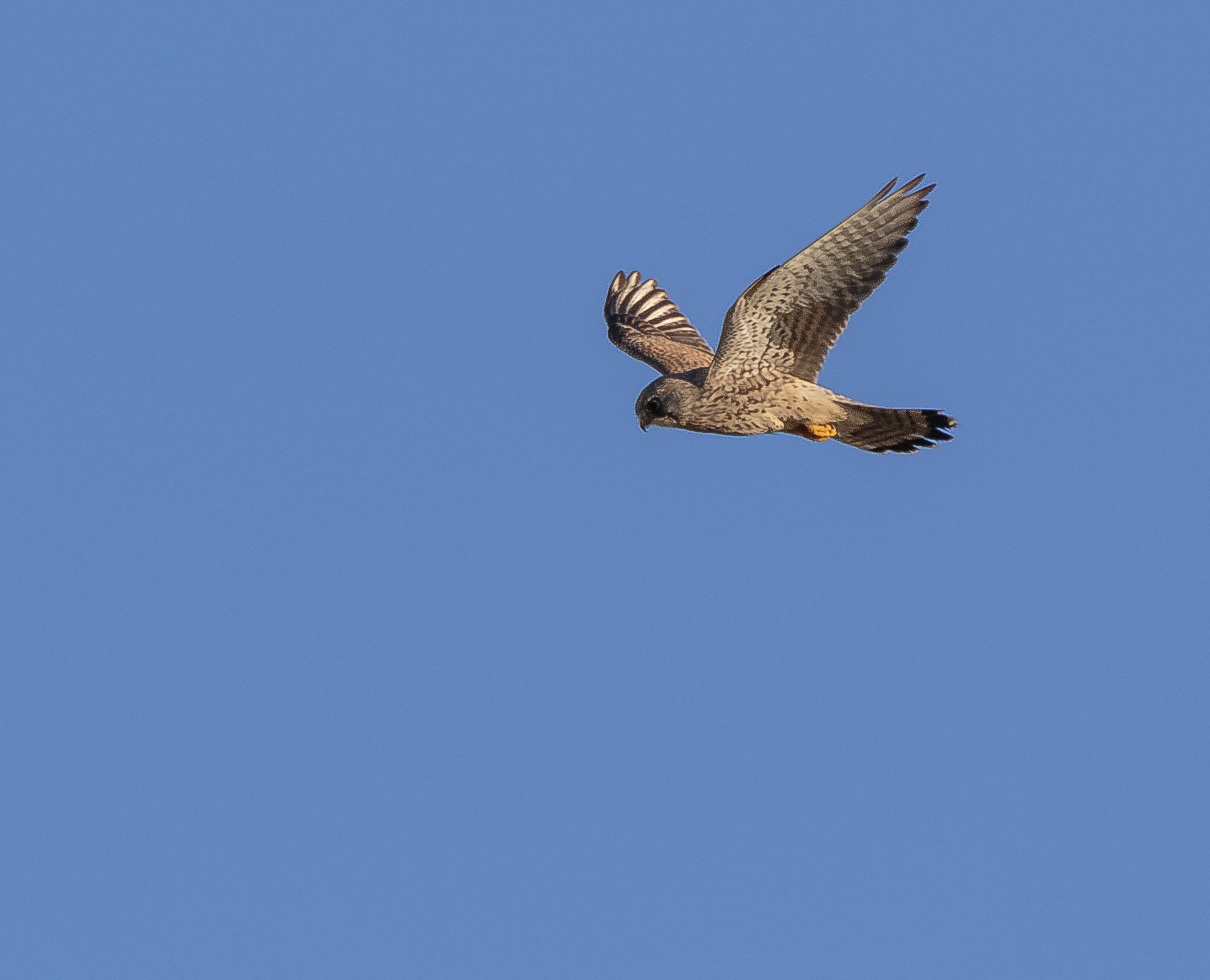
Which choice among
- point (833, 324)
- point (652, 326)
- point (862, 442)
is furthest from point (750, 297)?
point (652, 326)

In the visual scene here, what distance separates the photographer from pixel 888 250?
1051 cm

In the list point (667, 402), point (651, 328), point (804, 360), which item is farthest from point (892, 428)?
point (651, 328)

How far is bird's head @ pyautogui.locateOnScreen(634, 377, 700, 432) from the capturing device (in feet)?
36.7

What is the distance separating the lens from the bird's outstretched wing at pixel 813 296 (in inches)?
411

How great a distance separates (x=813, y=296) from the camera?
35.3ft

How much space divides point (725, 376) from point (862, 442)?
1.26 meters

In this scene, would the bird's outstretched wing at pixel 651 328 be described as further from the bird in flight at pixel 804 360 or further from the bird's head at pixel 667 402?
the bird's head at pixel 667 402

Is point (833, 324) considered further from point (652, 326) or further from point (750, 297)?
point (652, 326)

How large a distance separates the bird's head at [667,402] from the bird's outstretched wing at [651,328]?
4.43 ft

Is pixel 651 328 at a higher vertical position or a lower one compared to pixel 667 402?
higher

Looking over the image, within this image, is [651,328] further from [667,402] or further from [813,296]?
[813,296]

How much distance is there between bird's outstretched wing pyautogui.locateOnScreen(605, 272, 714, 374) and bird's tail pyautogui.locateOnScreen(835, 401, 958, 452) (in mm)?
1607

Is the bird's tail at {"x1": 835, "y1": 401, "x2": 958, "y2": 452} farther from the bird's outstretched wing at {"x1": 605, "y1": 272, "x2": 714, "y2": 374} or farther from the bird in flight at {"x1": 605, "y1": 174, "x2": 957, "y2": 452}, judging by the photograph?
the bird's outstretched wing at {"x1": 605, "y1": 272, "x2": 714, "y2": 374}

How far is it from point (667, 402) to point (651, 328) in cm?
294
